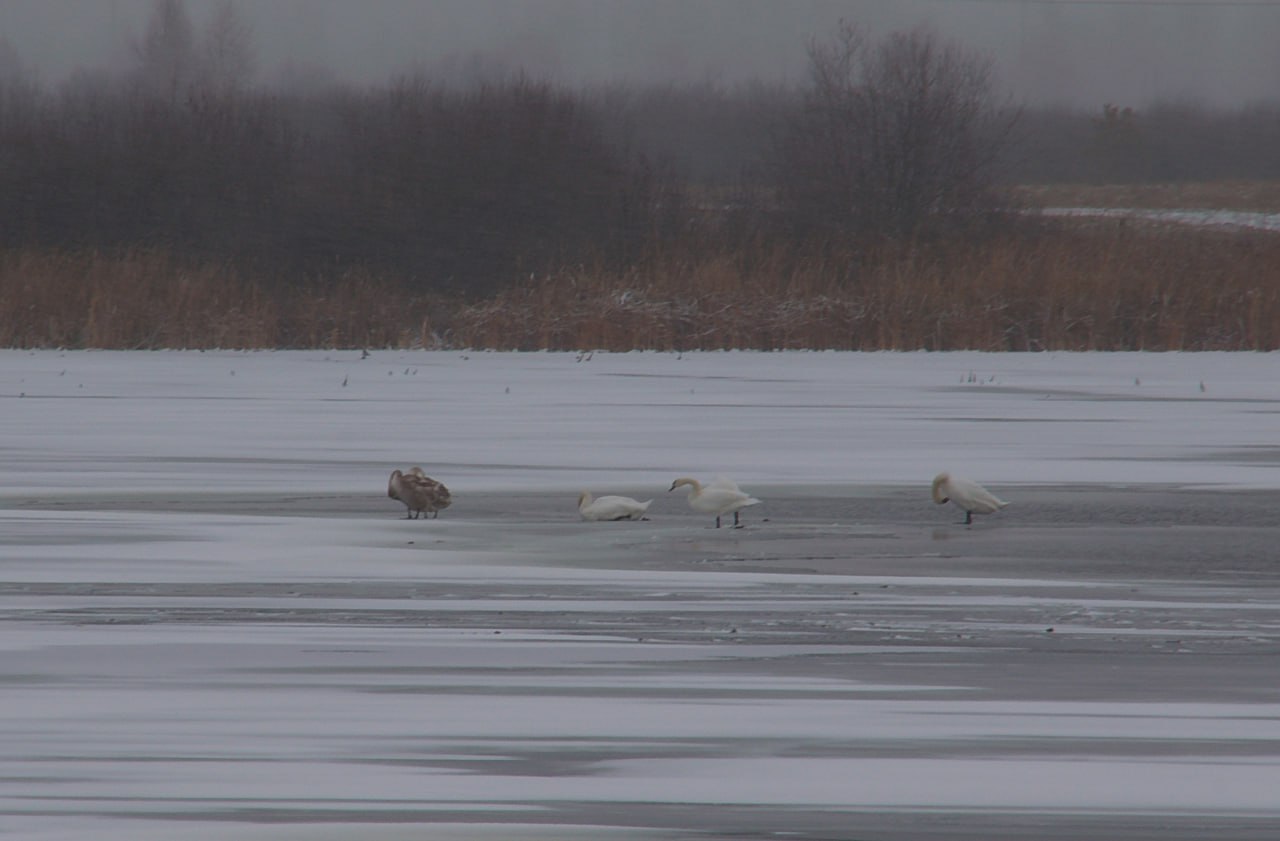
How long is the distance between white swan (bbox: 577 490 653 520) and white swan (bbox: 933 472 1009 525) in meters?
1.32

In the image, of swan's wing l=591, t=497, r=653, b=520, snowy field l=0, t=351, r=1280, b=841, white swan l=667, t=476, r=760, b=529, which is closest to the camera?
snowy field l=0, t=351, r=1280, b=841

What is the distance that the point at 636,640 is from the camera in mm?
6000

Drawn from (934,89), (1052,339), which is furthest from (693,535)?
(934,89)

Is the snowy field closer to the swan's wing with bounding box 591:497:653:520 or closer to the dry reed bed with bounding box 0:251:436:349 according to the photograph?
the swan's wing with bounding box 591:497:653:520

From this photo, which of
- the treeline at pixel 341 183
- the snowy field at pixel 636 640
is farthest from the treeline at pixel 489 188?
the snowy field at pixel 636 640

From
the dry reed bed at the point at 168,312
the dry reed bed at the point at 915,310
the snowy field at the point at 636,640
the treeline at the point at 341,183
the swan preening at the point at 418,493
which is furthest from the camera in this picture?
the treeline at the point at 341,183

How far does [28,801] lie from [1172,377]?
14.3m

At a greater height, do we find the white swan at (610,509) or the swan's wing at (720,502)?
the swan's wing at (720,502)

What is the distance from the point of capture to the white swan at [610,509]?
8789 mm

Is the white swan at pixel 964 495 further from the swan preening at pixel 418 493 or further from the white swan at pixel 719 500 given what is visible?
the swan preening at pixel 418 493

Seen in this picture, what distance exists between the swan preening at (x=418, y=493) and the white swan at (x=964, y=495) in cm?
219

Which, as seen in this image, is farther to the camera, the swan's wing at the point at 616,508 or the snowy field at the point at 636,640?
the swan's wing at the point at 616,508

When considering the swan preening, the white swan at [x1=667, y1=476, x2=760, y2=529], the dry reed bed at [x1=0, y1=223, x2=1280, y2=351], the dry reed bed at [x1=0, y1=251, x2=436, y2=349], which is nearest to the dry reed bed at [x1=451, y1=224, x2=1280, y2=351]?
the dry reed bed at [x1=0, y1=223, x2=1280, y2=351]

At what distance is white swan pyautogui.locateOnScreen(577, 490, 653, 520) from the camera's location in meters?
8.79
